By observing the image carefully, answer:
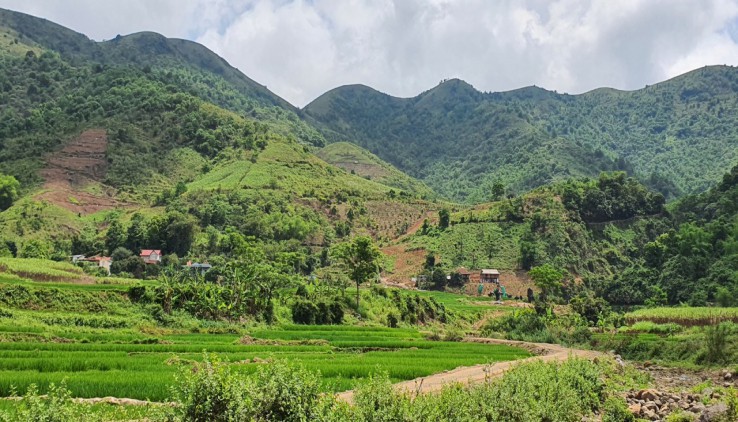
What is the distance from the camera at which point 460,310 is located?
263 feet

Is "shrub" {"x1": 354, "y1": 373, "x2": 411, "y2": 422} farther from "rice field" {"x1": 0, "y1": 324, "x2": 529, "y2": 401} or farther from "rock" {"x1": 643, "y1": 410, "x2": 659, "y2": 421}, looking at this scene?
"rock" {"x1": 643, "y1": 410, "x2": 659, "y2": 421}

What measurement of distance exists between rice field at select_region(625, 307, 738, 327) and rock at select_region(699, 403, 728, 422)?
4574 cm

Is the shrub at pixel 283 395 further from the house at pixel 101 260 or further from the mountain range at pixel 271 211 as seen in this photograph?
the house at pixel 101 260

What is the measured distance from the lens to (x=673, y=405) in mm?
23094

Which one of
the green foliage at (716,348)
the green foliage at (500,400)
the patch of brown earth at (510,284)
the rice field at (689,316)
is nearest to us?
the green foliage at (500,400)

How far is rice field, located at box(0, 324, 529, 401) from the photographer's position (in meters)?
19.9

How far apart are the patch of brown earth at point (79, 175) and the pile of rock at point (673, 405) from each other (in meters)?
132

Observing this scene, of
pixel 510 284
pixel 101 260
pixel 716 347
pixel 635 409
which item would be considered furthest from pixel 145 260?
pixel 635 409

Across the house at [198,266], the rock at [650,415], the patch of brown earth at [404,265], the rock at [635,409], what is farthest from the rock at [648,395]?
the patch of brown earth at [404,265]

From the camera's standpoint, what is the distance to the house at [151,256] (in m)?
96.9

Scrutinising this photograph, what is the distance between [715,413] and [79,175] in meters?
154

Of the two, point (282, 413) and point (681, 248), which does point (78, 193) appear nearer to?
point (681, 248)

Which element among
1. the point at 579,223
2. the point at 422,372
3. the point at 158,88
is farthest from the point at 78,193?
the point at 422,372

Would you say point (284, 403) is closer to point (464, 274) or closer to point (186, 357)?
point (186, 357)
